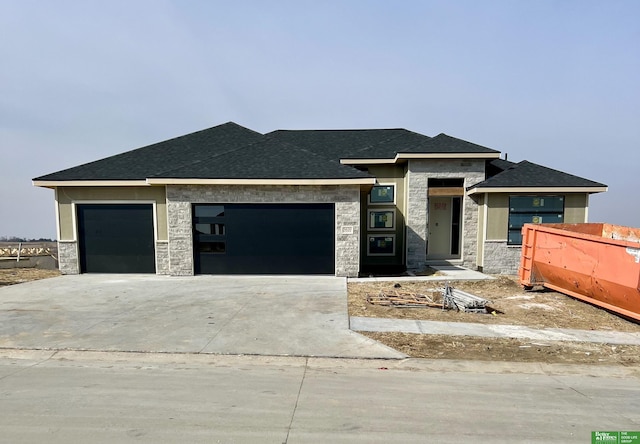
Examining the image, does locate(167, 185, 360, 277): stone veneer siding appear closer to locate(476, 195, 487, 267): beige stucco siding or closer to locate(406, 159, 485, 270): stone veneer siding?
locate(406, 159, 485, 270): stone veneer siding

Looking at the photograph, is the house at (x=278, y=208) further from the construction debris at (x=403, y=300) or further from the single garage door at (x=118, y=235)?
the construction debris at (x=403, y=300)

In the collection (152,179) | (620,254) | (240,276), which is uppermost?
→ (152,179)

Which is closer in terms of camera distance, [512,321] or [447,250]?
[512,321]

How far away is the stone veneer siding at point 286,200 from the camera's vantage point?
1186 cm

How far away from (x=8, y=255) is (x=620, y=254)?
76.2 feet

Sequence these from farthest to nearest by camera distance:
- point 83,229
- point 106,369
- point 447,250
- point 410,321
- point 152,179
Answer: point 447,250 → point 83,229 → point 152,179 → point 410,321 → point 106,369

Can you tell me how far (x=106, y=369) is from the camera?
4.67 meters

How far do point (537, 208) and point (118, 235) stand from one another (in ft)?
55.9

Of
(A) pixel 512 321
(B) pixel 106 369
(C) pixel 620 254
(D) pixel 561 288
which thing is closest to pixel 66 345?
(B) pixel 106 369

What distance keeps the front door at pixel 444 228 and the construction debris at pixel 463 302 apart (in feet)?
22.1

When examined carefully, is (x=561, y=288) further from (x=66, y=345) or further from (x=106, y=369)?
(x=66, y=345)

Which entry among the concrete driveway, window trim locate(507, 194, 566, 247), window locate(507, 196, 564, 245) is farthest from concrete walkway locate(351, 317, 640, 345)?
window locate(507, 196, 564, 245)

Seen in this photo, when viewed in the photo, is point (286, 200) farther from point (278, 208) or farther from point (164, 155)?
point (164, 155)

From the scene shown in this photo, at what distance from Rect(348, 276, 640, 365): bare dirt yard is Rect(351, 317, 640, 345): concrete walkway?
0.72 feet
